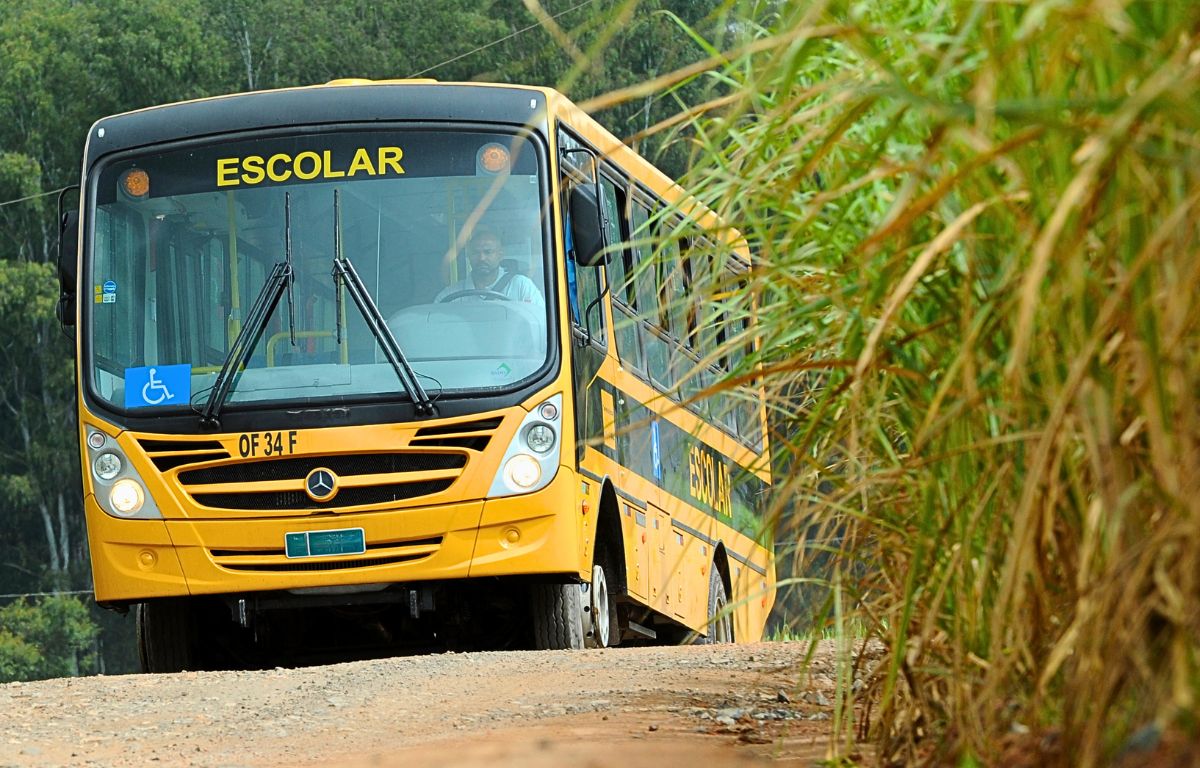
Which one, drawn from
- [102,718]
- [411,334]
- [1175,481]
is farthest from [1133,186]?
[411,334]

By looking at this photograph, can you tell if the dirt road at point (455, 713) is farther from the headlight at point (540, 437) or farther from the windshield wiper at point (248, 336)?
the windshield wiper at point (248, 336)

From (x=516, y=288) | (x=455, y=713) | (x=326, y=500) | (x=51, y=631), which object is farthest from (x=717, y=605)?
(x=51, y=631)

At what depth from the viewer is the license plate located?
1128 centimetres

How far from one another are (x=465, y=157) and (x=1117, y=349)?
886 centimetres

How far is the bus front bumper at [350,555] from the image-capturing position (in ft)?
36.9

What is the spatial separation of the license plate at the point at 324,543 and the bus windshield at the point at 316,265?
28.4 inches

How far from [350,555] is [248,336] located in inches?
50.3

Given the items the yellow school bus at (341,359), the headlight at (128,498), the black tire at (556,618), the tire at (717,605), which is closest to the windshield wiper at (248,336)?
the yellow school bus at (341,359)

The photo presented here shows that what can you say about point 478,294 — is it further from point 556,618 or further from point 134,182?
point 134,182

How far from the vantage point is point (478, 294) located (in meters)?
11.5

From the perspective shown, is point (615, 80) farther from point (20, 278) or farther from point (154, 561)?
point (154, 561)

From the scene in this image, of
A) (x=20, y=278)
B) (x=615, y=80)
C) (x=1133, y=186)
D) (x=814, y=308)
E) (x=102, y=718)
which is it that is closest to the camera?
(x=1133, y=186)

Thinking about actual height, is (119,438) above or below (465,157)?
below

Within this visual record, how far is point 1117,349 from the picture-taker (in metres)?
3.09
